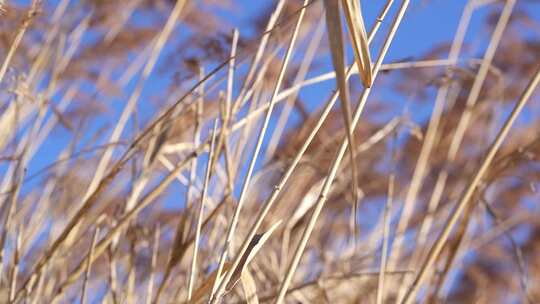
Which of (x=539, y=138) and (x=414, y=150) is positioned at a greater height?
(x=539, y=138)

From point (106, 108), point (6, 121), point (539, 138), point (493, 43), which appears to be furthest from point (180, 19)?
point (539, 138)

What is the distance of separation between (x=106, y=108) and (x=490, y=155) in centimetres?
133

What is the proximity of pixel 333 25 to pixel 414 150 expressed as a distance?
2.16m

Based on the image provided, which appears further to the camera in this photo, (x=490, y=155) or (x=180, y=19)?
(x=180, y=19)

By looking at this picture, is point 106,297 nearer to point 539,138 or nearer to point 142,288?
→ point 142,288

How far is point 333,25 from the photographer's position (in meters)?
0.31

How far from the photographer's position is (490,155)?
0.70 meters

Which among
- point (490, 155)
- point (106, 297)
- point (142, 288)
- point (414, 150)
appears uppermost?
point (490, 155)

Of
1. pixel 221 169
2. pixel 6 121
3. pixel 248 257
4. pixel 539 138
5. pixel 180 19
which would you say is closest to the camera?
pixel 248 257

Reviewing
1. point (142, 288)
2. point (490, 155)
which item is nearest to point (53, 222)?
point (142, 288)

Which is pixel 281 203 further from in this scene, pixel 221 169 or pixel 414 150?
pixel 414 150

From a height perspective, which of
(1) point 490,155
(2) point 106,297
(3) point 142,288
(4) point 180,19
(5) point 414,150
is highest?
(4) point 180,19

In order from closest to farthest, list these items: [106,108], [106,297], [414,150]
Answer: [106,297]
[106,108]
[414,150]

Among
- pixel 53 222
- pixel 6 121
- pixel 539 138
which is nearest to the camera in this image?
pixel 539 138
